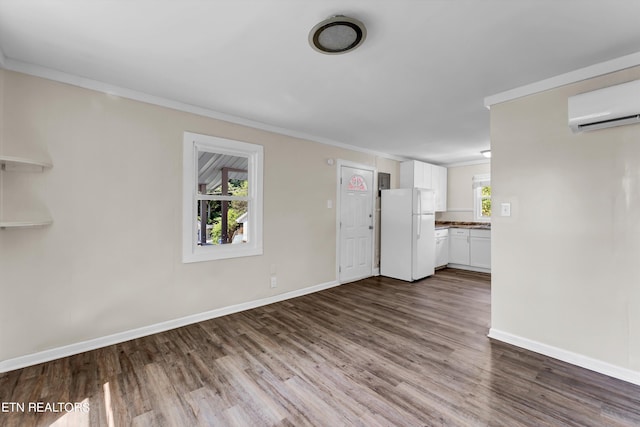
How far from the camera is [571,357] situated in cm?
222

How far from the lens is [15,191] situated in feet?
6.97

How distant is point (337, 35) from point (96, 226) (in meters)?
2.54

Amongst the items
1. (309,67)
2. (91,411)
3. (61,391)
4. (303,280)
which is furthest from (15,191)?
(303,280)

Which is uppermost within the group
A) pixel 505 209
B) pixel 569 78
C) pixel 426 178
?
pixel 569 78

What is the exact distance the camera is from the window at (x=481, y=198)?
580 cm

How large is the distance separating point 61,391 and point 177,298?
3.63ft

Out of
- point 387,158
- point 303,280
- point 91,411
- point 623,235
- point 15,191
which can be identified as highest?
point 387,158

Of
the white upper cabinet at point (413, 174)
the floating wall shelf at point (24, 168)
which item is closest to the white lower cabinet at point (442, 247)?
the white upper cabinet at point (413, 174)

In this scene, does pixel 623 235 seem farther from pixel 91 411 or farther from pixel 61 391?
pixel 61 391

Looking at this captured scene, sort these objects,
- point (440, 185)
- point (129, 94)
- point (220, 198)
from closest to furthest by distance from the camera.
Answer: point (129, 94) → point (220, 198) → point (440, 185)

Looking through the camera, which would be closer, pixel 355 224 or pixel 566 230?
pixel 566 230

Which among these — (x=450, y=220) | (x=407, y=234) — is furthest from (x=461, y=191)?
(x=407, y=234)

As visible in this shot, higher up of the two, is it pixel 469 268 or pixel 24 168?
pixel 24 168

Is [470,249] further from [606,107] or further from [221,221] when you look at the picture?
[221,221]
